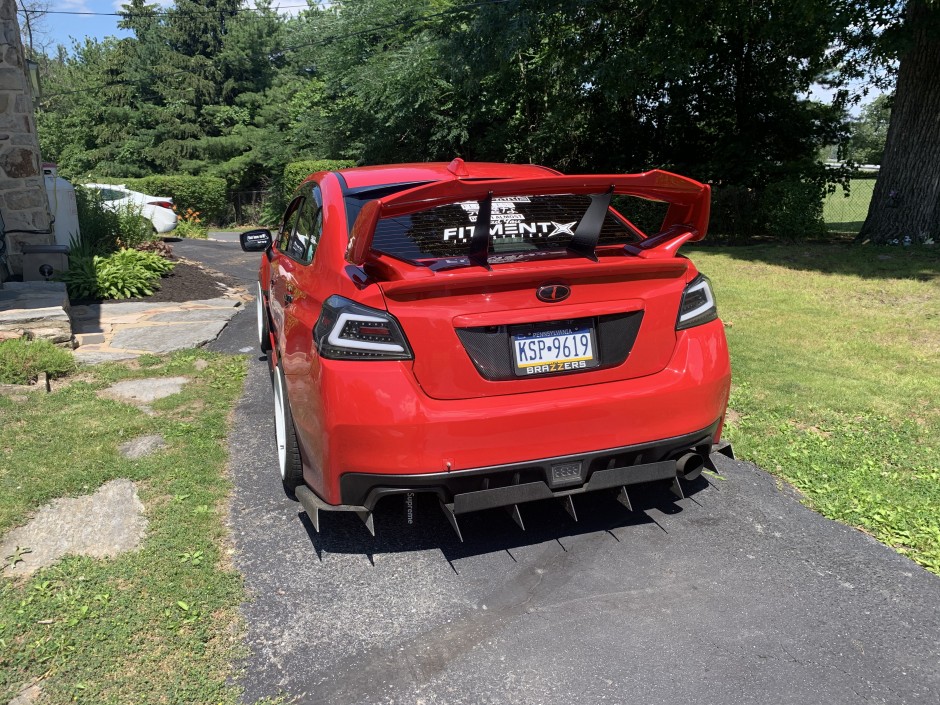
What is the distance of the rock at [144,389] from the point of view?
5.46 m

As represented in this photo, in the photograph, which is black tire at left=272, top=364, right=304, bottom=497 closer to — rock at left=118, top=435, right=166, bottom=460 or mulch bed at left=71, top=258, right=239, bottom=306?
rock at left=118, top=435, right=166, bottom=460

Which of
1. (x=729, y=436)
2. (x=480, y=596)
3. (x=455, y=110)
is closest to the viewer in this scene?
(x=480, y=596)

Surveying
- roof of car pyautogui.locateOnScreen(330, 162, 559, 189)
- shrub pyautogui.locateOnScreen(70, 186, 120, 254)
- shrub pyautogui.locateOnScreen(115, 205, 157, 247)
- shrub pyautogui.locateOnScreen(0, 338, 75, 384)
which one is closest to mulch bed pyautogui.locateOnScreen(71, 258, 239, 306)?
shrub pyautogui.locateOnScreen(115, 205, 157, 247)

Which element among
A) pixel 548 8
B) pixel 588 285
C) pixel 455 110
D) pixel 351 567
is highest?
pixel 548 8

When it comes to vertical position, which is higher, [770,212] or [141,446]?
[770,212]

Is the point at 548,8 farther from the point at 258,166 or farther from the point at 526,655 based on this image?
the point at 258,166

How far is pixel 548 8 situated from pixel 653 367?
547 inches

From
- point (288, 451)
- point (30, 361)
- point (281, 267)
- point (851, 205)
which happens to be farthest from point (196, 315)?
point (851, 205)

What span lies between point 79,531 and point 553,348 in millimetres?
2419

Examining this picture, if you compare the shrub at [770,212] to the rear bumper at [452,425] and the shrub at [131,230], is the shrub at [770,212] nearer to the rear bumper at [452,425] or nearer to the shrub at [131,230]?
the shrub at [131,230]

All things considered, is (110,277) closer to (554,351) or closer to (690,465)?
(554,351)

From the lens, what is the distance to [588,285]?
303 centimetres

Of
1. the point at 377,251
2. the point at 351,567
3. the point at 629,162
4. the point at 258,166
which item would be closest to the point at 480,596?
the point at 351,567

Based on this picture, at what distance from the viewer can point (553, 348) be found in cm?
300
